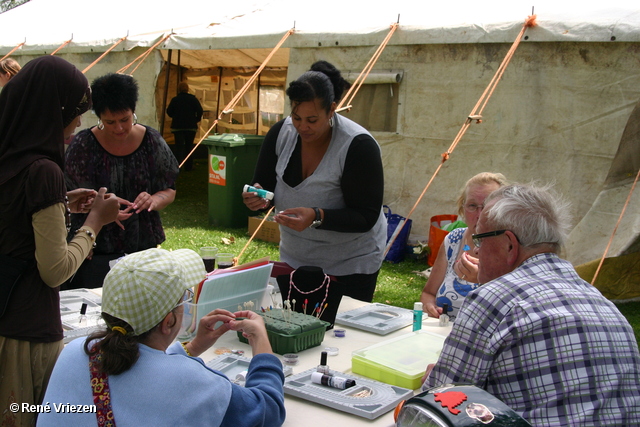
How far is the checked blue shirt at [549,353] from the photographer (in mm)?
1705

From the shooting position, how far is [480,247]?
6.76 feet

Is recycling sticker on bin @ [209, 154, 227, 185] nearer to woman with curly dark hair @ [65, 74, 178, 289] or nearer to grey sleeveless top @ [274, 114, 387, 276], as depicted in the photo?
woman with curly dark hair @ [65, 74, 178, 289]

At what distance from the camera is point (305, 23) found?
7656mm

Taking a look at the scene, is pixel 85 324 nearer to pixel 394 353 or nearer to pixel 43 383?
pixel 43 383

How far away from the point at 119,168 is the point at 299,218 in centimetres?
109

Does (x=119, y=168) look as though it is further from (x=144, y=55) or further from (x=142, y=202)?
(x=144, y=55)

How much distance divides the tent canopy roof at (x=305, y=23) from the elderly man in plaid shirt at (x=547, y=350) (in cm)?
445

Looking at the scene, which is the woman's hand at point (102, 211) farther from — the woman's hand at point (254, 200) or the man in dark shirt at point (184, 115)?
the man in dark shirt at point (184, 115)

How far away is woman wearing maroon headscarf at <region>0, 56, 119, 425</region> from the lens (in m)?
2.06

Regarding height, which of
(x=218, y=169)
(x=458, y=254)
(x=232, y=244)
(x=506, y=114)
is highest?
(x=506, y=114)

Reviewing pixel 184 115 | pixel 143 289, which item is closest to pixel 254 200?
pixel 143 289

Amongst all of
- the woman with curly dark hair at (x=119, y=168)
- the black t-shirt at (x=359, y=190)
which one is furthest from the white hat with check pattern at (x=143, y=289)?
the woman with curly dark hair at (x=119, y=168)

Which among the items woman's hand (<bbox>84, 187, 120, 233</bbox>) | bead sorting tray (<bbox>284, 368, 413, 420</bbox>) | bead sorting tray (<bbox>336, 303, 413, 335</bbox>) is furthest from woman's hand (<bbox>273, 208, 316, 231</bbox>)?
bead sorting tray (<bbox>284, 368, 413, 420</bbox>)

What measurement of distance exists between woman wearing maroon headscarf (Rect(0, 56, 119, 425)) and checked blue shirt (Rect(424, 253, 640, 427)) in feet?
4.47
